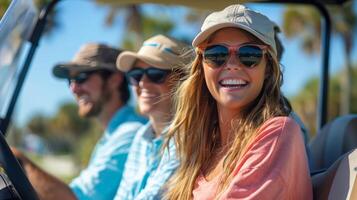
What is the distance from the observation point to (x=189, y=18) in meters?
24.0

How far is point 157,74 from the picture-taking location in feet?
9.49

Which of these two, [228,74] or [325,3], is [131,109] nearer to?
[325,3]

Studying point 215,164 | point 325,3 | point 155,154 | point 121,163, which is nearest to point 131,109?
→ point 121,163

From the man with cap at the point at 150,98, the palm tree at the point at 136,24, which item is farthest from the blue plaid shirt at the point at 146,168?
the palm tree at the point at 136,24

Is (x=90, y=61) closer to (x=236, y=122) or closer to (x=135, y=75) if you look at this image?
(x=135, y=75)

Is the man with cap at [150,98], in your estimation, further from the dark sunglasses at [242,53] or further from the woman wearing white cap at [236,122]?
the dark sunglasses at [242,53]

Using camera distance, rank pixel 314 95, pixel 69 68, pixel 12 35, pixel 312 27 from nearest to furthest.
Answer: pixel 12 35 → pixel 69 68 → pixel 314 95 → pixel 312 27

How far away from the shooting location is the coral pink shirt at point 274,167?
1850 millimetres

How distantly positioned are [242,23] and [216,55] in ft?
0.45

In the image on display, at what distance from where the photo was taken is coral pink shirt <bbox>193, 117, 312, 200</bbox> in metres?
1.85

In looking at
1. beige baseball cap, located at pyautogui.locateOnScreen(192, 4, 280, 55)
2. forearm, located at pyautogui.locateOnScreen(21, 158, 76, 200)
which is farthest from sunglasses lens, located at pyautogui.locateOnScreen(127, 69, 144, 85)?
beige baseball cap, located at pyautogui.locateOnScreen(192, 4, 280, 55)

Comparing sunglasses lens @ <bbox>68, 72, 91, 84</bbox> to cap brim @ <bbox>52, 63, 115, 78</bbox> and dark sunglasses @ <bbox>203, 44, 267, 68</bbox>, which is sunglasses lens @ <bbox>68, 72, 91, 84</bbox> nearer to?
cap brim @ <bbox>52, 63, 115, 78</bbox>

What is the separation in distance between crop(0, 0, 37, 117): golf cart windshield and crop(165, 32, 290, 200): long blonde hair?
1.97 ft

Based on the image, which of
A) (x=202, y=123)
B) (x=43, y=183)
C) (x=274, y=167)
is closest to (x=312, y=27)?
(x=202, y=123)
